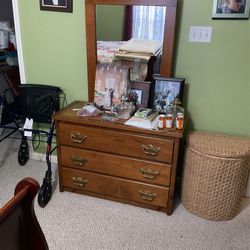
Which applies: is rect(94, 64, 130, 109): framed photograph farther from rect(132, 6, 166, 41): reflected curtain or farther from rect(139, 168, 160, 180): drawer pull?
rect(139, 168, 160, 180): drawer pull

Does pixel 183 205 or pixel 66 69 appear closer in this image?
pixel 183 205

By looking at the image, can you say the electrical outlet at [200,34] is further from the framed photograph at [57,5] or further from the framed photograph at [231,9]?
the framed photograph at [57,5]

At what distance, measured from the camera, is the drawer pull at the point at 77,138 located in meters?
1.94

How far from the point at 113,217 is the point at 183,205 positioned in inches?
21.8

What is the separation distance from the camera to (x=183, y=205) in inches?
81.7

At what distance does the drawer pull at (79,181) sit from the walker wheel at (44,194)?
19cm

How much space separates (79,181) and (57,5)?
138 centimetres

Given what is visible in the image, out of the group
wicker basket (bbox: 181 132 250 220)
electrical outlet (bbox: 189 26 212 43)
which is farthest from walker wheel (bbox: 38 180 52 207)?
electrical outlet (bbox: 189 26 212 43)

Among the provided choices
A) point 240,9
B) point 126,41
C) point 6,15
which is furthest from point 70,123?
point 6,15

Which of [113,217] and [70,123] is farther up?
[70,123]

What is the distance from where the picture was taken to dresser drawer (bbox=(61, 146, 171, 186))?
1.85 metres

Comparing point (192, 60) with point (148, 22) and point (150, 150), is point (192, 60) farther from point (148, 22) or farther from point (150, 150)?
point (150, 150)

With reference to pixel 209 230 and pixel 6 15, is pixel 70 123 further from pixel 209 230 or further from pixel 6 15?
pixel 6 15

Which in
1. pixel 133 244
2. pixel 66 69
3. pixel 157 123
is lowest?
pixel 133 244
